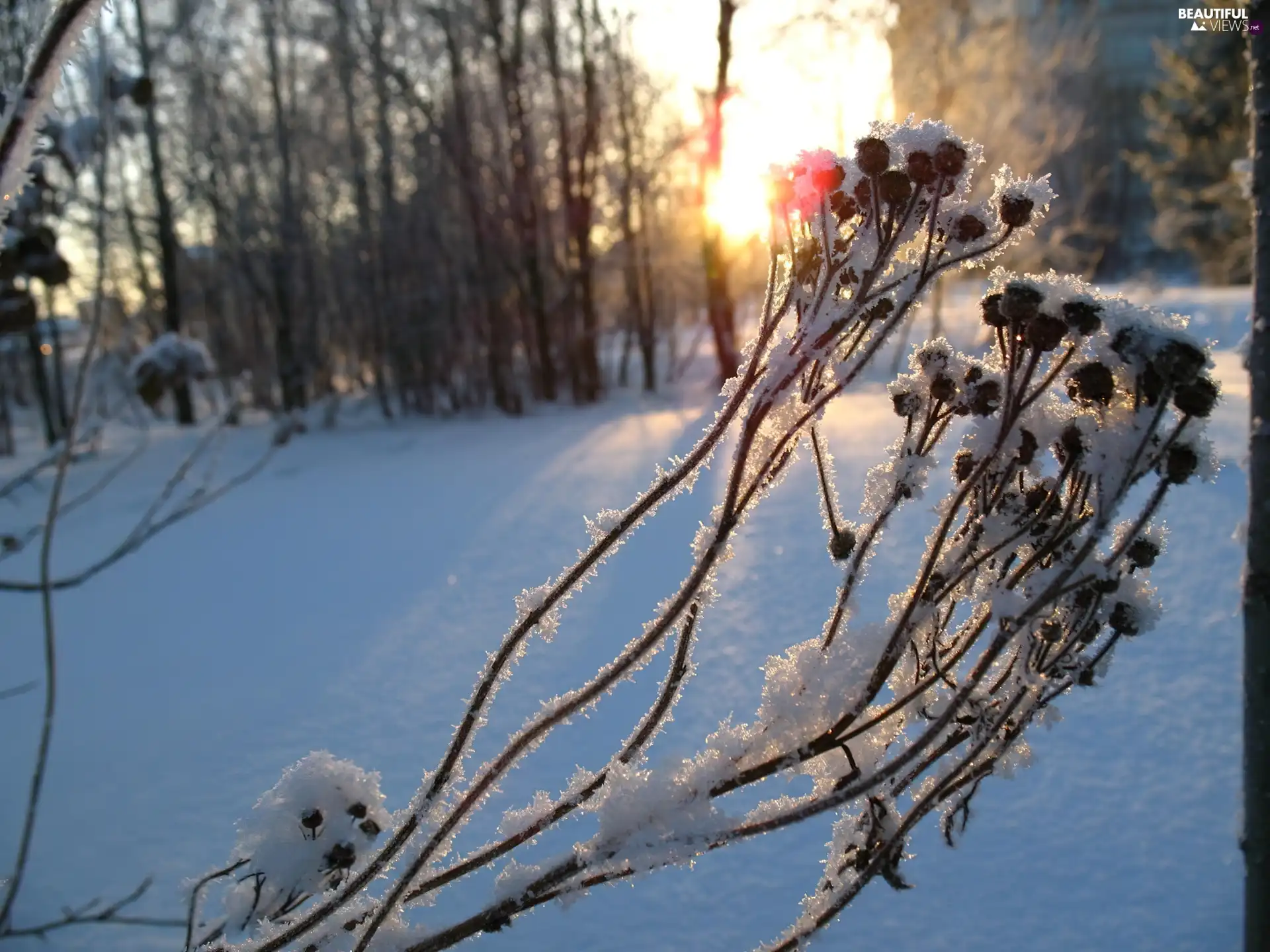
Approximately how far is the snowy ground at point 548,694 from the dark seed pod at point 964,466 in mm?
1470

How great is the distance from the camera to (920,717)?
1.08 meters

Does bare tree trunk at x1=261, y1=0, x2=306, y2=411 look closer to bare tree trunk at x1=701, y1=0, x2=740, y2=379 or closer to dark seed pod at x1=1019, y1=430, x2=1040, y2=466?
bare tree trunk at x1=701, y1=0, x2=740, y2=379

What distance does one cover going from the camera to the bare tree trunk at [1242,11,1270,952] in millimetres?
1681

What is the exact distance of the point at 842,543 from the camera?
113cm

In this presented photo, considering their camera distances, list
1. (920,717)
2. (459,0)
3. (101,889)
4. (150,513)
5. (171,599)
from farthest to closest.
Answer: (459,0) < (171,599) < (101,889) < (150,513) < (920,717)

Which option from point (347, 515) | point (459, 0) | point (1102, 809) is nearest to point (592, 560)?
point (1102, 809)

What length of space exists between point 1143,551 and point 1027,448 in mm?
216

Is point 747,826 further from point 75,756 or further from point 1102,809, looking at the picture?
point 75,756

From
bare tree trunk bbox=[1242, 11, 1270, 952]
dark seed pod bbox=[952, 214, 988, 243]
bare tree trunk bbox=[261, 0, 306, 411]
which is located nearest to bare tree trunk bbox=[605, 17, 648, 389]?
bare tree trunk bbox=[261, 0, 306, 411]

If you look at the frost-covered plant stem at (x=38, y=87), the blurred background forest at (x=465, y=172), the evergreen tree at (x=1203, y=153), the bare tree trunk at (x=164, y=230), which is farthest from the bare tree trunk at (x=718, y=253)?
the evergreen tree at (x=1203, y=153)

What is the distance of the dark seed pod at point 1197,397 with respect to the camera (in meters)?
0.89

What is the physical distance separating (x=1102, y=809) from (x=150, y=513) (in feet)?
8.47

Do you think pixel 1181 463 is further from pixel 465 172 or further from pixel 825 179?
pixel 465 172

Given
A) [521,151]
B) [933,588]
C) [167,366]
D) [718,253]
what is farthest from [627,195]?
[933,588]
